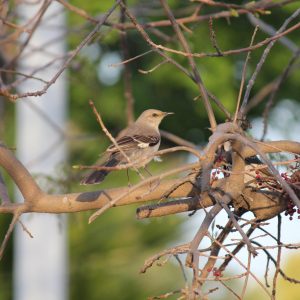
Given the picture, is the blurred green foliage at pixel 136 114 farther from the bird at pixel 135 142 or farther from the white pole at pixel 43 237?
the bird at pixel 135 142

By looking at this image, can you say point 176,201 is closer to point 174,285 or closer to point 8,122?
point 174,285

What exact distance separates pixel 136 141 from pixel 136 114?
28.4 ft

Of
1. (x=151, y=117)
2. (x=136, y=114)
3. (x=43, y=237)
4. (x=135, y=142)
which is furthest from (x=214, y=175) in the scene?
(x=136, y=114)

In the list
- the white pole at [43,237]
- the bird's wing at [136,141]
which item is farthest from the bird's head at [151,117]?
the white pole at [43,237]

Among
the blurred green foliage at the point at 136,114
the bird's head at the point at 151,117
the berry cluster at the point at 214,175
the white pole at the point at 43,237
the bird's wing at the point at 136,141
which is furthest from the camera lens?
the blurred green foliage at the point at 136,114

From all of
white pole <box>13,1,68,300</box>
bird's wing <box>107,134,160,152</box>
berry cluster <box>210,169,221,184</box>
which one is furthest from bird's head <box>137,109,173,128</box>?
white pole <box>13,1,68,300</box>

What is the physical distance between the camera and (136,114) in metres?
15.2

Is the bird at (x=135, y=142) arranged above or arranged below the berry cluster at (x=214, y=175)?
above

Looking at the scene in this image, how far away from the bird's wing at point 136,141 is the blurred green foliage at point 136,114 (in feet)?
20.3

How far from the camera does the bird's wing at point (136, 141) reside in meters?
6.46

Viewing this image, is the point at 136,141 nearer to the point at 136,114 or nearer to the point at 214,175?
the point at 214,175

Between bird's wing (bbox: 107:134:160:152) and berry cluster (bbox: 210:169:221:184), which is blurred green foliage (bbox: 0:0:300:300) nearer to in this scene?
bird's wing (bbox: 107:134:160:152)

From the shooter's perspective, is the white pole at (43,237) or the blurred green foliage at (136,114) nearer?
the white pole at (43,237)

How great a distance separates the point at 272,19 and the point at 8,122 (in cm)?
526
